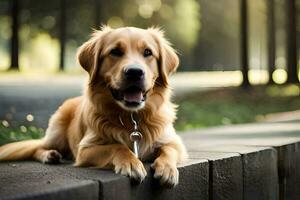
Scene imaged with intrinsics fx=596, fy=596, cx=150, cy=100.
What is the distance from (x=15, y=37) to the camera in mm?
6863

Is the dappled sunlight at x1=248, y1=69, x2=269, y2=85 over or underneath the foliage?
over

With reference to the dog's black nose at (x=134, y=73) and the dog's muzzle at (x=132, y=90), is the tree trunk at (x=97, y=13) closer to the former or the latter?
the dog's muzzle at (x=132, y=90)

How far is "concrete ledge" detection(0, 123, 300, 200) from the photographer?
339 centimetres

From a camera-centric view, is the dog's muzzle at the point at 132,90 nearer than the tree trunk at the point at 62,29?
Yes

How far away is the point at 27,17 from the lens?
693cm

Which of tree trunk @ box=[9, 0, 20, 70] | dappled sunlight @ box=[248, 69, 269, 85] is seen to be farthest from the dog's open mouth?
dappled sunlight @ box=[248, 69, 269, 85]

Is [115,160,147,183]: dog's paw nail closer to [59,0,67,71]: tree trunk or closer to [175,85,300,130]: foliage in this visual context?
[59,0,67,71]: tree trunk

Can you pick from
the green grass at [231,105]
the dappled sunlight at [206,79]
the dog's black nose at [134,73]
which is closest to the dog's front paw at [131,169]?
the dog's black nose at [134,73]

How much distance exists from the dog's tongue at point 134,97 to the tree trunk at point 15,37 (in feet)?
9.40

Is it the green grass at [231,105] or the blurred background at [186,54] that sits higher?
the blurred background at [186,54]

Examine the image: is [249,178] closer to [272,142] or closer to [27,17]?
[272,142]

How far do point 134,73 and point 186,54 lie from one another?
18.5 ft

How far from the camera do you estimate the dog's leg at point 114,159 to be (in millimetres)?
3764

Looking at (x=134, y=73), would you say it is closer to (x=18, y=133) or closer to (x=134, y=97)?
(x=134, y=97)
